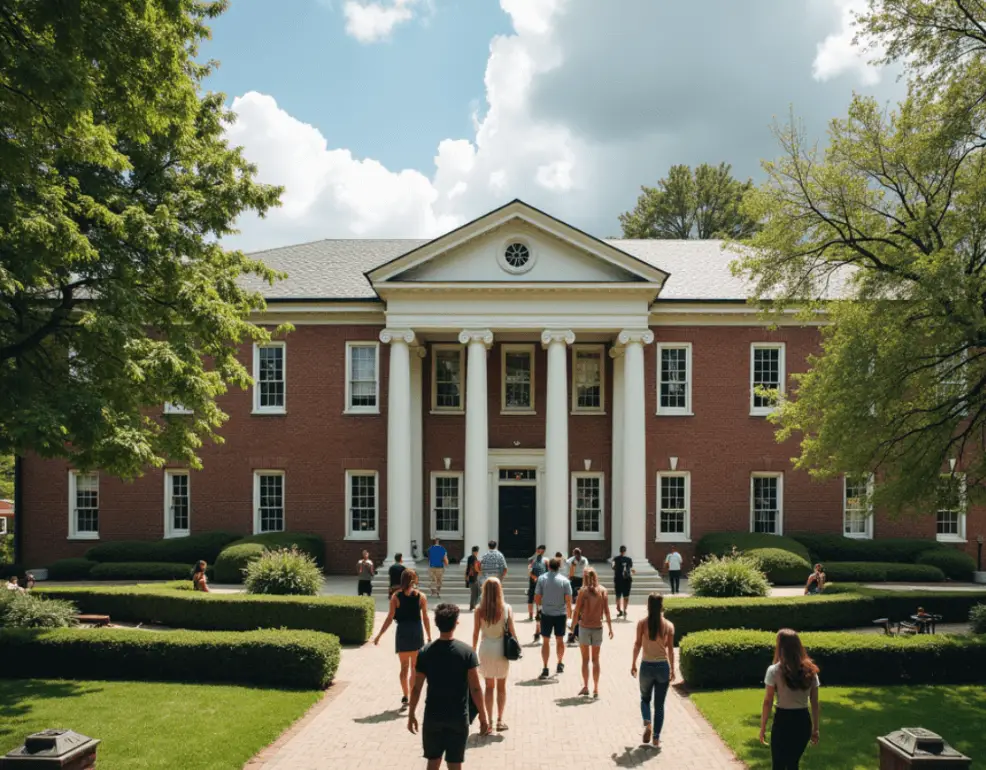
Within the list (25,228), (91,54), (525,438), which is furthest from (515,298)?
(91,54)

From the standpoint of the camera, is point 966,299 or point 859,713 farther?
point 966,299

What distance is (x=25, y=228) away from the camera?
36.9 feet

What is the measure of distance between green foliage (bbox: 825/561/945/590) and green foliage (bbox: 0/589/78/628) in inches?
841

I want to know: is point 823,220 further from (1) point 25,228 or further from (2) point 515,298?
(1) point 25,228

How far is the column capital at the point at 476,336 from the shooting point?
84.4 ft

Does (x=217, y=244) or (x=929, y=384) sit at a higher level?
(x=217, y=244)

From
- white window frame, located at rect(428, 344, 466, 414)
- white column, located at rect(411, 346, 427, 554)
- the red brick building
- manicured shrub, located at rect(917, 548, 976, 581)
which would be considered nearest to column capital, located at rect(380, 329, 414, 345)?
the red brick building

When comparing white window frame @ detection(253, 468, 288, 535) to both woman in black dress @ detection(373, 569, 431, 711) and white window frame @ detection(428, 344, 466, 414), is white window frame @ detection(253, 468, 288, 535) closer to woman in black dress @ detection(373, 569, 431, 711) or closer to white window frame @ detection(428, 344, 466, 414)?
white window frame @ detection(428, 344, 466, 414)

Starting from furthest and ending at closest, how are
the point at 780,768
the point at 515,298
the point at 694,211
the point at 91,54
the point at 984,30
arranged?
the point at 694,211
the point at 515,298
the point at 984,30
the point at 91,54
the point at 780,768

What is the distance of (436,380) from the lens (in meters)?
29.0

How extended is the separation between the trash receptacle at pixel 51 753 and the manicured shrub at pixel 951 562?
26754 mm

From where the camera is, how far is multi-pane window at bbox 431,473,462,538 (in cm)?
2862

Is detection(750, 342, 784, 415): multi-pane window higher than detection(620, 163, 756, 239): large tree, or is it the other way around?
detection(620, 163, 756, 239): large tree

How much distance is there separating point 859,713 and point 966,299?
6601mm
